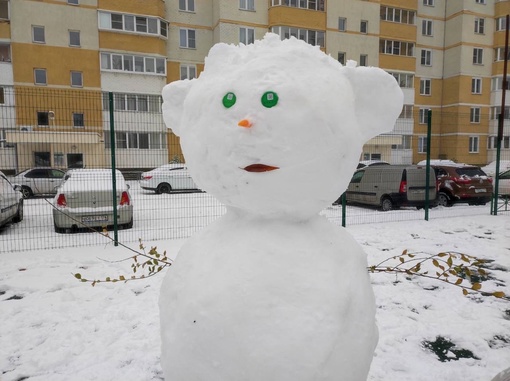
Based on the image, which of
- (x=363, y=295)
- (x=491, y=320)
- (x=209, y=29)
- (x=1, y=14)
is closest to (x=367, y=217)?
(x=491, y=320)

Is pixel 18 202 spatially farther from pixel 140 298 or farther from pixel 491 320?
pixel 491 320

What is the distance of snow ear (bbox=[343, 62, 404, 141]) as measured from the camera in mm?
1853

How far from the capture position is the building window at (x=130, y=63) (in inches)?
902

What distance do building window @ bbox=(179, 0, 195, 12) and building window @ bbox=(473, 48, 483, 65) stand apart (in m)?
22.9

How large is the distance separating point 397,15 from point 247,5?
→ 12316mm

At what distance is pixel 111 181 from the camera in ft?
24.4

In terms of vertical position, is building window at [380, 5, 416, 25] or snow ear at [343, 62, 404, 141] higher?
building window at [380, 5, 416, 25]

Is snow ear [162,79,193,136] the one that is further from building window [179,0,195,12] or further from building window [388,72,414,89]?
building window [388,72,414,89]

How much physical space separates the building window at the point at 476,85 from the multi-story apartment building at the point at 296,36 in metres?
0.18

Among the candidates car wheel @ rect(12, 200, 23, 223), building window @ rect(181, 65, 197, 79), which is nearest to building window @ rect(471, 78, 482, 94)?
building window @ rect(181, 65, 197, 79)

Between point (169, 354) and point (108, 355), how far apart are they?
5.70 ft

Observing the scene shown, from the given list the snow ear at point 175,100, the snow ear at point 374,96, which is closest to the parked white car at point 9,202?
the snow ear at point 175,100

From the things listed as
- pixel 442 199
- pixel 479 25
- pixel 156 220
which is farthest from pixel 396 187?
pixel 479 25

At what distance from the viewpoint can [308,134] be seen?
167 centimetres
